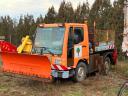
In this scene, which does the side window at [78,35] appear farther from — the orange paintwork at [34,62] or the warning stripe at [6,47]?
the warning stripe at [6,47]

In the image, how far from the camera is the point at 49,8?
29594mm

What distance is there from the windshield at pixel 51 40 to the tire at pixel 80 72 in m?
1.03

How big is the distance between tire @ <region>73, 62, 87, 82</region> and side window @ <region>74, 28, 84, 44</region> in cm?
80

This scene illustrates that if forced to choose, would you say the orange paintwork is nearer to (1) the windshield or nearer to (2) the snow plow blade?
(2) the snow plow blade

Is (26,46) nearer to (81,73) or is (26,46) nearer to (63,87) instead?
(81,73)

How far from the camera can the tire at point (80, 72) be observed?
11773mm

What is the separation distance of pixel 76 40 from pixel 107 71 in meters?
2.96

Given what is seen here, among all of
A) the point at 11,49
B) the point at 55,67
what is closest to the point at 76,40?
the point at 55,67

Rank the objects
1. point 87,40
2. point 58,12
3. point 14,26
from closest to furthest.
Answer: point 87,40 → point 58,12 → point 14,26

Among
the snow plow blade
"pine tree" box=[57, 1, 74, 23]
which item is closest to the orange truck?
the snow plow blade

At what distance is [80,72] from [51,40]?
4.99 feet

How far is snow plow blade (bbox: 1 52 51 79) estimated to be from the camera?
10.5m

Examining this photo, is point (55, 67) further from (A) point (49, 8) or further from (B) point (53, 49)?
(A) point (49, 8)

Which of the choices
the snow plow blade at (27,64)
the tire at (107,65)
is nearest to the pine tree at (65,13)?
the tire at (107,65)
